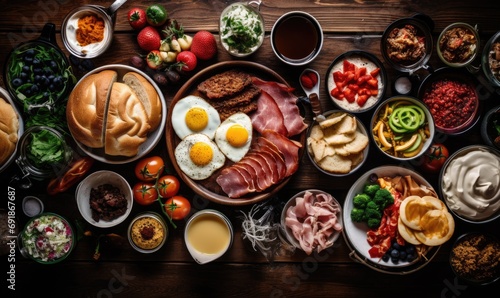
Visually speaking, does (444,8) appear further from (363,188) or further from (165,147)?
(165,147)

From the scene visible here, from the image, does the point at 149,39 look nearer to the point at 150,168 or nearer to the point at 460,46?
the point at 150,168

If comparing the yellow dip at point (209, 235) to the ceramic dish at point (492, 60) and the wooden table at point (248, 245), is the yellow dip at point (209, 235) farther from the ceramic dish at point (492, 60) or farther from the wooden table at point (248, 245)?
the ceramic dish at point (492, 60)

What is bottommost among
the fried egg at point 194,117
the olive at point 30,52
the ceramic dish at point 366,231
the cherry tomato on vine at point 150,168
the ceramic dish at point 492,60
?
the ceramic dish at point 366,231

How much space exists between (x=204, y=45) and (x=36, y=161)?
1.29 m

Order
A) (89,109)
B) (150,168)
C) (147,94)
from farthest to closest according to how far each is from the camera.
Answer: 1. (150,168)
2. (147,94)
3. (89,109)

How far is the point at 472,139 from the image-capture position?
9.44 ft

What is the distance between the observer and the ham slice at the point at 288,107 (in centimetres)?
276

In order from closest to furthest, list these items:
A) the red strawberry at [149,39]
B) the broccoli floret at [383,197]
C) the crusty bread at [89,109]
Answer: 1. the crusty bread at [89,109]
2. the broccoli floret at [383,197]
3. the red strawberry at [149,39]

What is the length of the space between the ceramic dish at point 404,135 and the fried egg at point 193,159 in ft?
3.37

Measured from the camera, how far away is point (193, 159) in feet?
9.06

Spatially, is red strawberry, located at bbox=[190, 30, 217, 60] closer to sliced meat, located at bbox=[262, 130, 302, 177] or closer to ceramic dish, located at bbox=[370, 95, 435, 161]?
sliced meat, located at bbox=[262, 130, 302, 177]

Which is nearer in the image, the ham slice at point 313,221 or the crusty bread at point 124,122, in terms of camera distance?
the crusty bread at point 124,122

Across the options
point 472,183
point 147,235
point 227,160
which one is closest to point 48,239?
point 147,235

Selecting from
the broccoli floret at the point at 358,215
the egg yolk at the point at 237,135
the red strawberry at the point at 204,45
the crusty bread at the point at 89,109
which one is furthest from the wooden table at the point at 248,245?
the egg yolk at the point at 237,135
